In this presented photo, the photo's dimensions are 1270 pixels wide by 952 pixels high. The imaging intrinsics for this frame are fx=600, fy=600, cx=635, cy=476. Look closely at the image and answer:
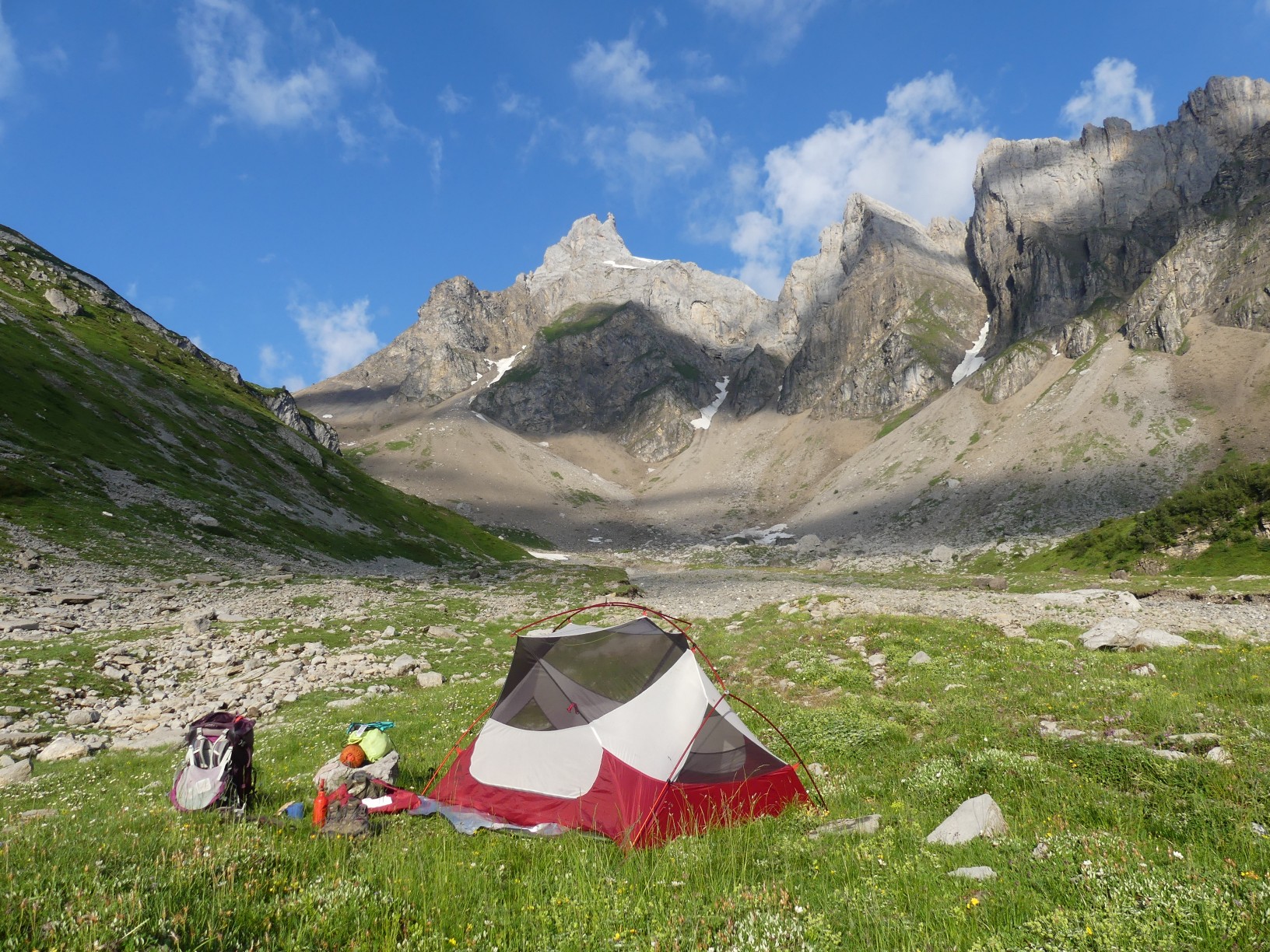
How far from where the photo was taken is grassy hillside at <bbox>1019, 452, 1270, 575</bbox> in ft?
147

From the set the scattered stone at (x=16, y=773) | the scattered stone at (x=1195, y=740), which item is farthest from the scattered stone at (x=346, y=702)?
the scattered stone at (x=1195, y=740)

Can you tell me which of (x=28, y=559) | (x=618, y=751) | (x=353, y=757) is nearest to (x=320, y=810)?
(x=353, y=757)

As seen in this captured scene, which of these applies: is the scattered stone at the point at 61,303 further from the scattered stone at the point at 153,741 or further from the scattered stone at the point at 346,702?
the scattered stone at the point at 153,741

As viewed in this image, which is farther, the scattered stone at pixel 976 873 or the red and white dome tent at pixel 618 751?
the red and white dome tent at pixel 618 751

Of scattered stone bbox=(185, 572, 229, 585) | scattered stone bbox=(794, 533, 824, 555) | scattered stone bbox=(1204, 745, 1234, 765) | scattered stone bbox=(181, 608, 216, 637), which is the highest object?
scattered stone bbox=(185, 572, 229, 585)

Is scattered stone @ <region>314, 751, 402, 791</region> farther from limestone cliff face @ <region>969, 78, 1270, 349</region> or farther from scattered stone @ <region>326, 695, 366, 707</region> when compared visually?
limestone cliff face @ <region>969, 78, 1270, 349</region>

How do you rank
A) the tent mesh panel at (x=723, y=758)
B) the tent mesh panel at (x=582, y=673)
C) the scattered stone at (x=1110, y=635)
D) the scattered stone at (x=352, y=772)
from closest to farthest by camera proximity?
1. the tent mesh panel at (x=723, y=758)
2. the scattered stone at (x=352, y=772)
3. the tent mesh panel at (x=582, y=673)
4. the scattered stone at (x=1110, y=635)

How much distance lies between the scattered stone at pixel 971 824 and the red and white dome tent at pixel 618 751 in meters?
2.98

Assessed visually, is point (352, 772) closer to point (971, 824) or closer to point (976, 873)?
point (976, 873)

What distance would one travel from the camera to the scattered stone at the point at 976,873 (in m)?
6.46

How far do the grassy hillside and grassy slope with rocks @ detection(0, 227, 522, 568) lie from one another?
74303 millimetres

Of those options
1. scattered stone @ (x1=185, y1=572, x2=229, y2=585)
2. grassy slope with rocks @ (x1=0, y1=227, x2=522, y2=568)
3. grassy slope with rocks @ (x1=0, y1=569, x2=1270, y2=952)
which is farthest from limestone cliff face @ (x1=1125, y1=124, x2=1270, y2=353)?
scattered stone @ (x1=185, y1=572, x2=229, y2=585)

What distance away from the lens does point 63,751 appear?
1476cm

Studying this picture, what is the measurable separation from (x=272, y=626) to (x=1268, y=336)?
166m
